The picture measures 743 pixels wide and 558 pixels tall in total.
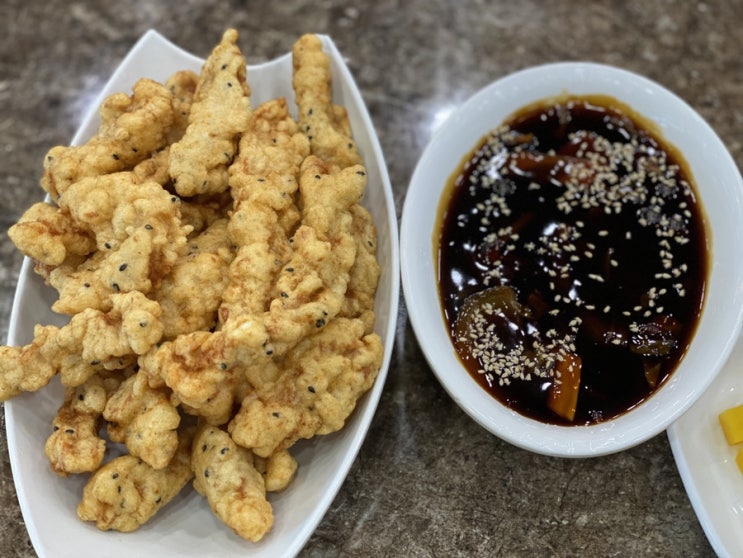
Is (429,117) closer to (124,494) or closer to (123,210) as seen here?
(123,210)

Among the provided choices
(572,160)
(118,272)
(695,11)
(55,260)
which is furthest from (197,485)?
(695,11)

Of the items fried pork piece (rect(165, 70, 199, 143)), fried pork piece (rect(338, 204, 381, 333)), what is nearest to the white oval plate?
fried pork piece (rect(338, 204, 381, 333))

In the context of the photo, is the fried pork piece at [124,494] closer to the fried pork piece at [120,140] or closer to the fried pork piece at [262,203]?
the fried pork piece at [262,203]

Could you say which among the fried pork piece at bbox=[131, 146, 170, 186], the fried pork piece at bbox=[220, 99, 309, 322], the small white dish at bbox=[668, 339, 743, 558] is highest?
the fried pork piece at bbox=[131, 146, 170, 186]

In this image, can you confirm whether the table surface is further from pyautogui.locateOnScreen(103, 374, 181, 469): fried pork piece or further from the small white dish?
pyautogui.locateOnScreen(103, 374, 181, 469): fried pork piece

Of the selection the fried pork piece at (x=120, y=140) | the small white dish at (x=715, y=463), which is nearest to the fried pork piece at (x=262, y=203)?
the fried pork piece at (x=120, y=140)

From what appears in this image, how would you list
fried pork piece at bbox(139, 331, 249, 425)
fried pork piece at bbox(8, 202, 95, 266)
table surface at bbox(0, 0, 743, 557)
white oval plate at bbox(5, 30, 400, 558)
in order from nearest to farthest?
fried pork piece at bbox(139, 331, 249, 425)
white oval plate at bbox(5, 30, 400, 558)
fried pork piece at bbox(8, 202, 95, 266)
table surface at bbox(0, 0, 743, 557)

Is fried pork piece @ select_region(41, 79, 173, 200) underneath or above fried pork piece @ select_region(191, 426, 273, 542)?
above

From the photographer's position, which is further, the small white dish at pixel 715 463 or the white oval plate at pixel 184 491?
the small white dish at pixel 715 463
